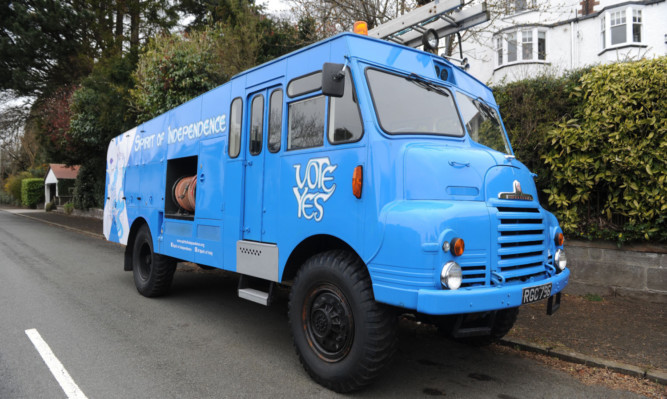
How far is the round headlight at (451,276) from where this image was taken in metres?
3.04

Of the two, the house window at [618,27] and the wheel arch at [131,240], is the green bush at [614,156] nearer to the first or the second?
the wheel arch at [131,240]

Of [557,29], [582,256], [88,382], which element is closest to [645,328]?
[582,256]

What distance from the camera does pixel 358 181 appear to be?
11.4 ft

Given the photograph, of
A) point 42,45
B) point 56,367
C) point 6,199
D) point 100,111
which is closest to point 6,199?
point 6,199

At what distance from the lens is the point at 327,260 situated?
3678 mm

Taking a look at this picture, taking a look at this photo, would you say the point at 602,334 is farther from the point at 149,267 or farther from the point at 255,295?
the point at 149,267

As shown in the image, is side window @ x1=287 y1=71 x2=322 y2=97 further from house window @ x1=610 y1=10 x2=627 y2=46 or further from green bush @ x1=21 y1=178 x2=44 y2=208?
green bush @ x1=21 y1=178 x2=44 y2=208

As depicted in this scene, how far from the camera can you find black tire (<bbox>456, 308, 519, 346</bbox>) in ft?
14.3

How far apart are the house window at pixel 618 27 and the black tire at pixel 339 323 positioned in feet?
68.4

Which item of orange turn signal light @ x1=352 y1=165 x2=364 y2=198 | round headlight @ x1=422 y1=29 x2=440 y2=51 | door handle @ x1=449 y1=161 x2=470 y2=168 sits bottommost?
orange turn signal light @ x1=352 y1=165 x2=364 y2=198

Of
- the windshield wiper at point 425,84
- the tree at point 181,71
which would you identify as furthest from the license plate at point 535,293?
the tree at point 181,71

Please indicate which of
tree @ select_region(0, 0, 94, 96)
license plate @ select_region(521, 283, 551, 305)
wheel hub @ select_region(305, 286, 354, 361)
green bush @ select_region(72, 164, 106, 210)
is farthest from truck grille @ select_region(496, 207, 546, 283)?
green bush @ select_region(72, 164, 106, 210)

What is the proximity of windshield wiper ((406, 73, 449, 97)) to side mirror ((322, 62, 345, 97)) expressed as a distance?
744 millimetres

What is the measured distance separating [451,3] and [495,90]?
12.9ft
